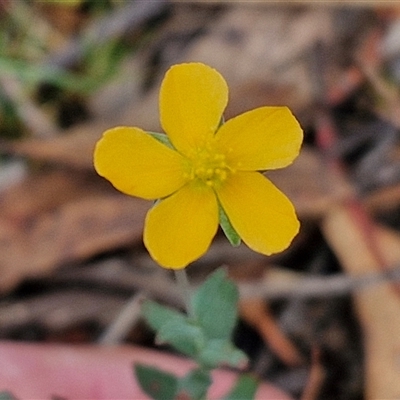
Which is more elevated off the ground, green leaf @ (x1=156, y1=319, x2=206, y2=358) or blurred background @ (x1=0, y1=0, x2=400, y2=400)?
blurred background @ (x1=0, y1=0, x2=400, y2=400)

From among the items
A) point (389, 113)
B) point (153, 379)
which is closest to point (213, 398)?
point (153, 379)

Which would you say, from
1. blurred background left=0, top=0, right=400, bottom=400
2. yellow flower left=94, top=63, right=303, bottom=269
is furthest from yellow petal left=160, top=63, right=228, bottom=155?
blurred background left=0, top=0, right=400, bottom=400

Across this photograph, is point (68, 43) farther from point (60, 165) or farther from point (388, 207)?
point (388, 207)

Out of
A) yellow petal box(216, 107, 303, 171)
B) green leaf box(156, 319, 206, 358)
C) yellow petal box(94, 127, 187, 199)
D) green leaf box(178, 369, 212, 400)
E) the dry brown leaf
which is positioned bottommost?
green leaf box(178, 369, 212, 400)

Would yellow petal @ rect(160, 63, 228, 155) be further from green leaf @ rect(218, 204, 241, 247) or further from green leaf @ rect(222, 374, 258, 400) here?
green leaf @ rect(222, 374, 258, 400)

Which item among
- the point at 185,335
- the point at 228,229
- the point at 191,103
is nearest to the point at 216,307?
the point at 185,335

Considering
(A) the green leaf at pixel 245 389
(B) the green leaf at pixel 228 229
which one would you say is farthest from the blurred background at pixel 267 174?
(B) the green leaf at pixel 228 229

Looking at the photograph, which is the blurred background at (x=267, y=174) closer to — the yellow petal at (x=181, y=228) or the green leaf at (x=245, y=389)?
the green leaf at (x=245, y=389)

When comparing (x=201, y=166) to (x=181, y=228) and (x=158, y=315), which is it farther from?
(x=158, y=315)
